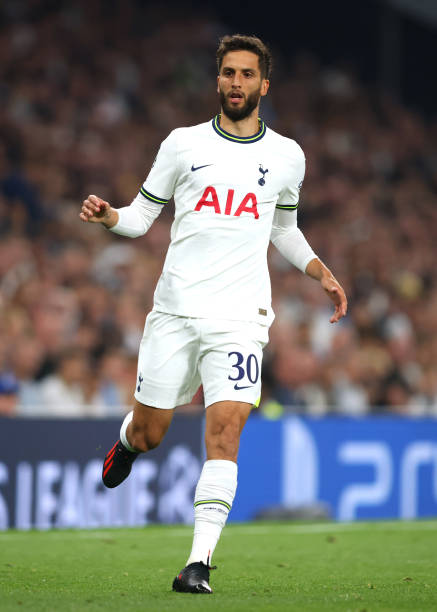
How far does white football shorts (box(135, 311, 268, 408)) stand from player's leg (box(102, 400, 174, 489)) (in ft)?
0.26

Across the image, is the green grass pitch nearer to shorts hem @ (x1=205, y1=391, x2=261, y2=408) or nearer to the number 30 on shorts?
shorts hem @ (x1=205, y1=391, x2=261, y2=408)

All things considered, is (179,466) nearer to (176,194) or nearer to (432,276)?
(176,194)

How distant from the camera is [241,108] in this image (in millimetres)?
5578

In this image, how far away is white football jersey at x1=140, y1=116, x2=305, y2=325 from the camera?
18.2ft

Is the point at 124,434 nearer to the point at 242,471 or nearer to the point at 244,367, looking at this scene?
the point at 244,367

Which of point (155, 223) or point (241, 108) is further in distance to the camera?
point (155, 223)

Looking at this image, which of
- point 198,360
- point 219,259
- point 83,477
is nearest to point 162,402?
point 198,360

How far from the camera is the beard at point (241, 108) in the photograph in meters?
5.58

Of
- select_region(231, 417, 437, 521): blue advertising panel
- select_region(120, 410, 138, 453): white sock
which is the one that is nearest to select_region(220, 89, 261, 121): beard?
select_region(120, 410, 138, 453): white sock

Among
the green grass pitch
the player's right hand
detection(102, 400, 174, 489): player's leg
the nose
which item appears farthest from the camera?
detection(102, 400, 174, 489): player's leg

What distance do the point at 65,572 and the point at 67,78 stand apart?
9.52 metres

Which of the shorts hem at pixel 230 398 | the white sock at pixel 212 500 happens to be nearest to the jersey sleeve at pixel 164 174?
the shorts hem at pixel 230 398

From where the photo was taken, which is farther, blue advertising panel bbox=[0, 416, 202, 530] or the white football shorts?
blue advertising panel bbox=[0, 416, 202, 530]

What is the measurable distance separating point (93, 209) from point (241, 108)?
861 mm
